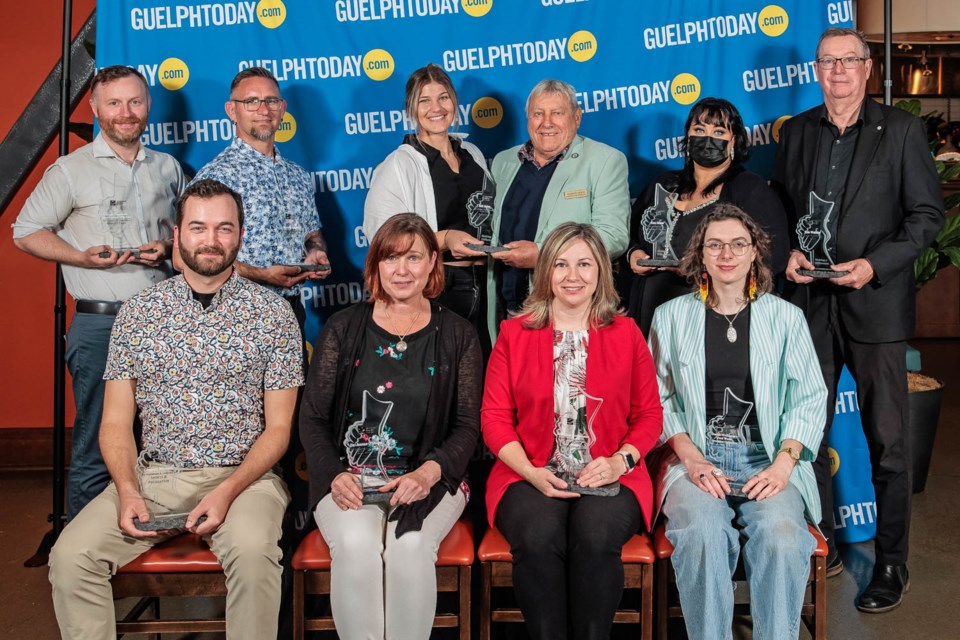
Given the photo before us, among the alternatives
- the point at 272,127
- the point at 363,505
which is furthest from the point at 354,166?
the point at 363,505

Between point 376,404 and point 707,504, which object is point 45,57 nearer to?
point 376,404

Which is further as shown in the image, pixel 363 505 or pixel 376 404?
pixel 376 404

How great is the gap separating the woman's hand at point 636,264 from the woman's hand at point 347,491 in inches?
48.7

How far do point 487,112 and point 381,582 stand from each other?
2.22 meters

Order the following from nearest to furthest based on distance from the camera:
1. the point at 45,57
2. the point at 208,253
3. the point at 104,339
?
the point at 208,253 < the point at 104,339 < the point at 45,57

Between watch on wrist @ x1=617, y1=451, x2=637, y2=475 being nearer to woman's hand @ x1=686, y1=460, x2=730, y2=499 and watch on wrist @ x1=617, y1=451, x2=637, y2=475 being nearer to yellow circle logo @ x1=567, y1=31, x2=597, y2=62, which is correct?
woman's hand @ x1=686, y1=460, x2=730, y2=499

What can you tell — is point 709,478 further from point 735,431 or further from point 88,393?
point 88,393

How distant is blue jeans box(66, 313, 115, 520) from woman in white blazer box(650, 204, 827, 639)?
2006 millimetres

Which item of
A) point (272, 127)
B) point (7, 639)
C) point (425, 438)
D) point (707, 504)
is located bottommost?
point (7, 639)

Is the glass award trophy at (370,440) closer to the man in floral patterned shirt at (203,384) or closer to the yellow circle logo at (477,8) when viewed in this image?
the man in floral patterned shirt at (203,384)

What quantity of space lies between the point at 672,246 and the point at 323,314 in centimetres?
162

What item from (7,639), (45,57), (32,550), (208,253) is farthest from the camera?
(45,57)

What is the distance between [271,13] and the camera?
3.88 metres

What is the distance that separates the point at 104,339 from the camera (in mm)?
3277
